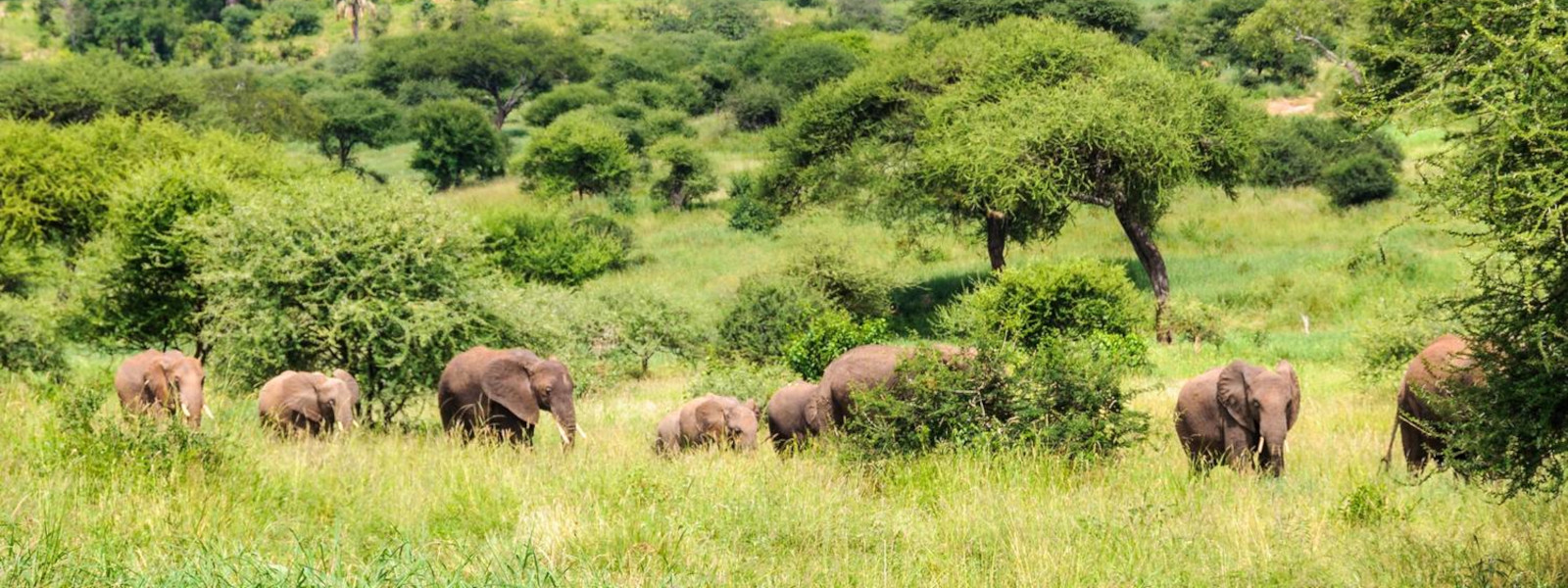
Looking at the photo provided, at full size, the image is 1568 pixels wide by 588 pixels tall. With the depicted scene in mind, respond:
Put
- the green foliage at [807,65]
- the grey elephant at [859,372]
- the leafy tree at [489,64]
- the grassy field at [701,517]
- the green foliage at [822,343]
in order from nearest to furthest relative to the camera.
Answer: the grassy field at [701,517], the grey elephant at [859,372], the green foliage at [822,343], the green foliage at [807,65], the leafy tree at [489,64]

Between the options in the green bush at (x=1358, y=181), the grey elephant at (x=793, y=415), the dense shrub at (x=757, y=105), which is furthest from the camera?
the dense shrub at (x=757, y=105)

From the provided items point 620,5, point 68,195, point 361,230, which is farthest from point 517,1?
point 361,230

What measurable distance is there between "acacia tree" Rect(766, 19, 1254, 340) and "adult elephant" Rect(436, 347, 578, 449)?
18.5m

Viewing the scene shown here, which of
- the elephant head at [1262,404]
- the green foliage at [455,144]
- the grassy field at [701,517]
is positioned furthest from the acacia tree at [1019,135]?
the green foliage at [455,144]

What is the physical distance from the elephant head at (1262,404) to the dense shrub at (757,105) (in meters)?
64.7

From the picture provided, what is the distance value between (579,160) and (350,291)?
145ft

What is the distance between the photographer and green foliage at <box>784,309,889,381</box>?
24.2 meters

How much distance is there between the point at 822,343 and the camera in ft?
81.0

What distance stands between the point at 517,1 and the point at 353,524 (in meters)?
144

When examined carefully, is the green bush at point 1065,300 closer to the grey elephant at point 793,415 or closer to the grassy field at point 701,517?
the grey elephant at point 793,415

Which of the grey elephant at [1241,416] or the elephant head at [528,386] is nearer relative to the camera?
the grey elephant at [1241,416]

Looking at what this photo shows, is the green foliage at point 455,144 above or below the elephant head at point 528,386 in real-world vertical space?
below

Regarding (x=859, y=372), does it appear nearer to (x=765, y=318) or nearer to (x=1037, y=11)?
(x=765, y=318)

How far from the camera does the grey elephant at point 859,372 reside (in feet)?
35.8
